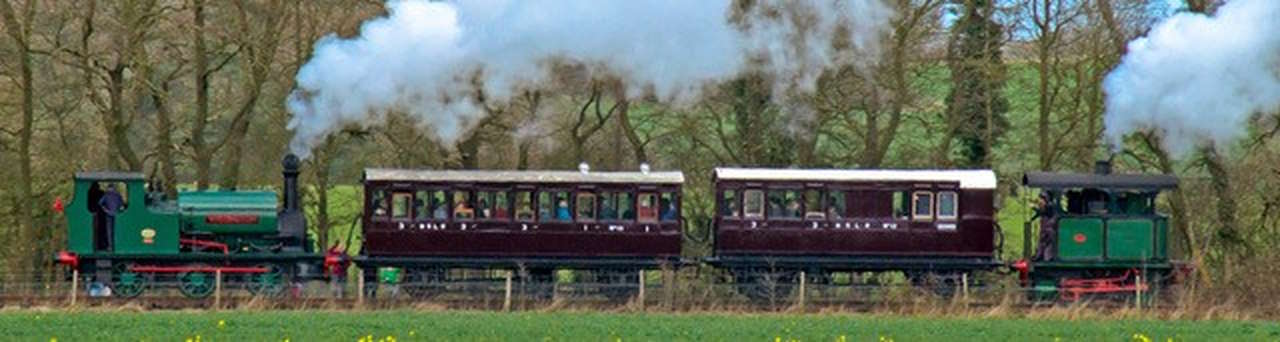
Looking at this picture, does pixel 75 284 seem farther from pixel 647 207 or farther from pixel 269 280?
pixel 647 207

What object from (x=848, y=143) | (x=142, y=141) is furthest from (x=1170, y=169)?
(x=142, y=141)

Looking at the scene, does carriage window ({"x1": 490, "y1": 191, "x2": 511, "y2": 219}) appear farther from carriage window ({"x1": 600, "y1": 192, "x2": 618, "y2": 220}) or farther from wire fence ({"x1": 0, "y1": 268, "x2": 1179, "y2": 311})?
carriage window ({"x1": 600, "y1": 192, "x2": 618, "y2": 220})

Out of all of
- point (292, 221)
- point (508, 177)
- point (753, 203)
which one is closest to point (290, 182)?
point (292, 221)

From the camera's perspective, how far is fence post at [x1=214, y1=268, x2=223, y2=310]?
4118cm

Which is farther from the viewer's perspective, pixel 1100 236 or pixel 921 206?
pixel 921 206

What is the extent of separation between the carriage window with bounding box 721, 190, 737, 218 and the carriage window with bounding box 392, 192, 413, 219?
16.6ft

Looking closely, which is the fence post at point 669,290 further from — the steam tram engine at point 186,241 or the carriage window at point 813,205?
the steam tram engine at point 186,241

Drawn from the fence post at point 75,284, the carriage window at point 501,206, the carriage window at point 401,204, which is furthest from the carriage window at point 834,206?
the fence post at point 75,284

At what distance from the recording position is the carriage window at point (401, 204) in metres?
43.8

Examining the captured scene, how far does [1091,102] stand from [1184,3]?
2.88 metres

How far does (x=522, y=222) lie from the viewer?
144 feet

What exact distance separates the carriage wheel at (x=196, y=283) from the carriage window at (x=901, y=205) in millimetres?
11118

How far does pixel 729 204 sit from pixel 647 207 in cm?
134

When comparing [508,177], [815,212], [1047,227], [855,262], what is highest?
[508,177]
